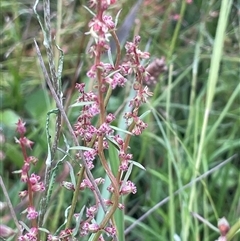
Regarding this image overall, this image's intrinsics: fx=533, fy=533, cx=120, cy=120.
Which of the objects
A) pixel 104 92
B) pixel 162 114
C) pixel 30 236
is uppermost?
pixel 104 92

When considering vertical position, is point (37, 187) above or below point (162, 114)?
above

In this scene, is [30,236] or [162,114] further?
[162,114]

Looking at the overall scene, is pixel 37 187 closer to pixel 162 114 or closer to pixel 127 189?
pixel 127 189

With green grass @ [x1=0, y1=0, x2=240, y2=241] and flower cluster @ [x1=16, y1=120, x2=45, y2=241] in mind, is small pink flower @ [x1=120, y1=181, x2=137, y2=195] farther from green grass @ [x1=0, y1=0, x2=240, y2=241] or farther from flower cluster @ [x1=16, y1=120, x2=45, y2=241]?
green grass @ [x1=0, y1=0, x2=240, y2=241]

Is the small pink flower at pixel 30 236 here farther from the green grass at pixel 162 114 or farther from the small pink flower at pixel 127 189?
the green grass at pixel 162 114

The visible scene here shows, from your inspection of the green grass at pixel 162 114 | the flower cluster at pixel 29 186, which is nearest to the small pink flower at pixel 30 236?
the flower cluster at pixel 29 186

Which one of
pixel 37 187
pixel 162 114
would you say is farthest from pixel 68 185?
pixel 162 114

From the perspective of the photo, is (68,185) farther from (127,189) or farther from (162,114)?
(162,114)

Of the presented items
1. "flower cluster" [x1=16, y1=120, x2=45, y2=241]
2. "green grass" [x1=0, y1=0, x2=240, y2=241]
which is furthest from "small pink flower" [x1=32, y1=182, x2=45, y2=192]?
"green grass" [x1=0, y1=0, x2=240, y2=241]

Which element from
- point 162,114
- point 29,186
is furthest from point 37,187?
point 162,114
